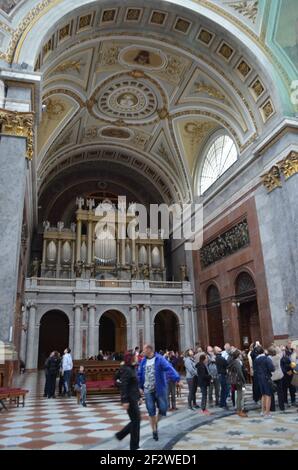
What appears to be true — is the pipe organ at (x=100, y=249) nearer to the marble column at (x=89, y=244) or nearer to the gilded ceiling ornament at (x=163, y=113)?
the marble column at (x=89, y=244)

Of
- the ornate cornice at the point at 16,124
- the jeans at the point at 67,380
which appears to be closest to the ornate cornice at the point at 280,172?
the ornate cornice at the point at 16,124

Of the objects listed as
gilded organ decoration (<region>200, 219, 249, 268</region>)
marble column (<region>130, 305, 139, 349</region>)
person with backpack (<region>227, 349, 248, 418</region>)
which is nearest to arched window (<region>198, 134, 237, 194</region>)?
gilded organ decoration (<region>200, 219, 249, 268</region>)

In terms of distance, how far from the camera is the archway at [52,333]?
846 inches

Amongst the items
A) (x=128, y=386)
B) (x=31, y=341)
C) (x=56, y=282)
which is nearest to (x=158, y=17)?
(x=56, y=282)

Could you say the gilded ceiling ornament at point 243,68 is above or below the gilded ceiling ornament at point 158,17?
below

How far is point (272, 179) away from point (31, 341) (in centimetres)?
1283

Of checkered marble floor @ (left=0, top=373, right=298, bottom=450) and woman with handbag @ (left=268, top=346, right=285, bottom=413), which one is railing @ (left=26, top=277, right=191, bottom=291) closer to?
checkered marble floor @ (left=0, top=373, right=298, bottom=450)

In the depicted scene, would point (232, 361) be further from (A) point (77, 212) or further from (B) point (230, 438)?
(A) point (77, 212)

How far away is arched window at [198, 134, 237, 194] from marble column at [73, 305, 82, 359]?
352 inches

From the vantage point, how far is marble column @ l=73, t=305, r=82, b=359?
1739 centimetres

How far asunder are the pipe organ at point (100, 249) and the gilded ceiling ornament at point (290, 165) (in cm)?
1072

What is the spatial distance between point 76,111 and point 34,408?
45.1ft

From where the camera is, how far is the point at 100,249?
21.4 m

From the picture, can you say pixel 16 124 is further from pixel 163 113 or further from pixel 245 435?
pixel 163 113
